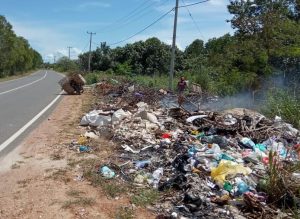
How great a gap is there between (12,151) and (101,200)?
3430 millimetres

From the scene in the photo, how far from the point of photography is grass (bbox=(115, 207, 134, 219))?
484 cm

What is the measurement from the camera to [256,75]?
960 inches

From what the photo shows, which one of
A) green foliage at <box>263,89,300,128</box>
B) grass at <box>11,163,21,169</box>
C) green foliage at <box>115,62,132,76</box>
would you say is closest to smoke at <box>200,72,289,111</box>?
green foliage at <box>263,89,300,128</box>

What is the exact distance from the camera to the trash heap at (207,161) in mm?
5218

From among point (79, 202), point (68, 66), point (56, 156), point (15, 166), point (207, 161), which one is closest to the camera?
point (79, 202)

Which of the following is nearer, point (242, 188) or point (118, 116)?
point (242, 188)

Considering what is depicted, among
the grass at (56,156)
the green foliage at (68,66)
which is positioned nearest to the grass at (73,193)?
the grass at (56,156)

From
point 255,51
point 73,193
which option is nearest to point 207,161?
point 73,193

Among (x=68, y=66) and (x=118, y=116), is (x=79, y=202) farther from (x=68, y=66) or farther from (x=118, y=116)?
(x=68, y=66)

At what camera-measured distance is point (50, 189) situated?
223 inches

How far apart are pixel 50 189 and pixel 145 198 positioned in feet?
4.47

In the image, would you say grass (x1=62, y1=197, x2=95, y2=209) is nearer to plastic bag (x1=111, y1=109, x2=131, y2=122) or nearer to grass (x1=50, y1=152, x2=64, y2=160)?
grass (x1=50, y1=152, x2=64, y2=160)

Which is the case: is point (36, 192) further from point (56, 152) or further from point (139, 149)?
point (139, 149)

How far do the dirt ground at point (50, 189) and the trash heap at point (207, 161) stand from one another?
0.54m
